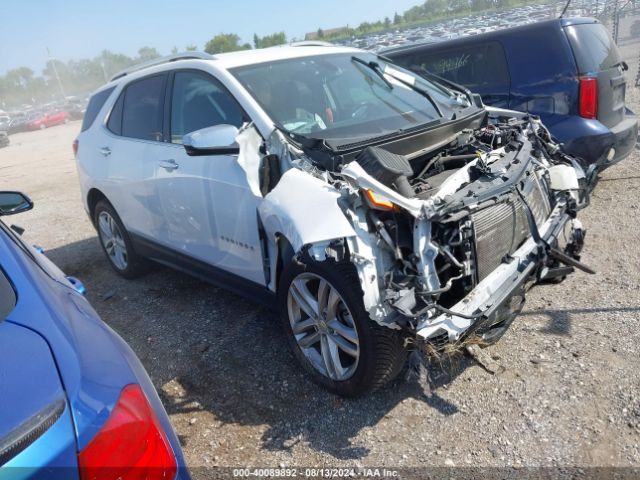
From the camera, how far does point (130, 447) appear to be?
1.32 m

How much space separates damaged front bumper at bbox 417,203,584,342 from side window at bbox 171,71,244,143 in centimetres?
181

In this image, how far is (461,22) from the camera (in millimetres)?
28703

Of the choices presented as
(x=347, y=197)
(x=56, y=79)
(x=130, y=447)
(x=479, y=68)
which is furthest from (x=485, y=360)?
(x=56, y=79)

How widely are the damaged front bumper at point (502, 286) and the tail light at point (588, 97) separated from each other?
2.28m

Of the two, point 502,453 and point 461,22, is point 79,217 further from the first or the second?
point 461,22

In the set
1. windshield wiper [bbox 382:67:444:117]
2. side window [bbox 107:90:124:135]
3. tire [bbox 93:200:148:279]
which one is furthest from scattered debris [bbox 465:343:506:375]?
side window [bbox 107:90:124:135]

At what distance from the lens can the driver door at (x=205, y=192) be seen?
3.23 meters

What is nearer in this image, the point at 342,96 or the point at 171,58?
the point at 342,96

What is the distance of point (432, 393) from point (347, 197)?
49.6 inches

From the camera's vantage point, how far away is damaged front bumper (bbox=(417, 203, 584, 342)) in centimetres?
239

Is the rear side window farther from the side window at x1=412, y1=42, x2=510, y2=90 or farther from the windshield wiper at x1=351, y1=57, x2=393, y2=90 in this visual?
the side window at x1=412, y1=42, x2=510, y2=90

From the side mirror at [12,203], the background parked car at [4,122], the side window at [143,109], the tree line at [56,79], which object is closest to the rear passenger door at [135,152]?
the side window at [143,109]

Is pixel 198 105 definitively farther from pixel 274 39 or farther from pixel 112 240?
pixel 274 39

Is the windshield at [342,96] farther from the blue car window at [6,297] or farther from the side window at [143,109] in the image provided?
the blue car window at [6,297]
